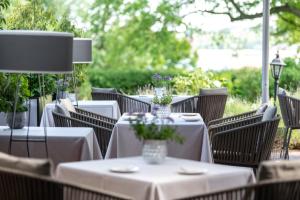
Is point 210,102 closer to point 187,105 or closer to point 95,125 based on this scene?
point 187,105

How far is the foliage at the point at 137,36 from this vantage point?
1670 cm

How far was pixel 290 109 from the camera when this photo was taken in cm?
936

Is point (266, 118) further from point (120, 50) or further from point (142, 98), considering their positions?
point (120, 50)

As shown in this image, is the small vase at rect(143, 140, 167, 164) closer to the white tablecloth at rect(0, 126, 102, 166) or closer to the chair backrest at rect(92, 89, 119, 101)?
the white tablecloth at rect(0, 126, 102, 166)

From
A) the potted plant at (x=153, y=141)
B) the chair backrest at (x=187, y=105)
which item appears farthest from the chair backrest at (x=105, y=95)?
the potted plant at (x=153, y=141)

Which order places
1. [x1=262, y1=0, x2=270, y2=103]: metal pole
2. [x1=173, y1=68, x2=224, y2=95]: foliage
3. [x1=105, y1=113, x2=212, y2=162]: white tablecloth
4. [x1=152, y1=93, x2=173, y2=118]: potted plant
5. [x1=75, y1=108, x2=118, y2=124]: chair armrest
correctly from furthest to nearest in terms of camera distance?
[x1=173, y1=68, x2=224, y2=95]: foliage, [x1=262, y1=0, x2=270, y2=103]: metal pole, [x1=75, y1=108, x2=118, y2=124]: chair armrest, [x1=152, y1=93, x2=173, y2=118]: potted plant, [x1=105, y1=113, x2=212, y2=162]: white tablecloth

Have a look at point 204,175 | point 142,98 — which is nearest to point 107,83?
point 142,98

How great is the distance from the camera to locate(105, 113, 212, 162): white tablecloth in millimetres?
7016

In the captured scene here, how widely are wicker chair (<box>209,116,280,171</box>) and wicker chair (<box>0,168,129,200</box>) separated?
289 cm

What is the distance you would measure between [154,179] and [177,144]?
2.72 meters

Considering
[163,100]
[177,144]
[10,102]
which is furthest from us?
[163,100]

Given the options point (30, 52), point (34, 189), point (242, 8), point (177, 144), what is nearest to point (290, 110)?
point (177, 144)

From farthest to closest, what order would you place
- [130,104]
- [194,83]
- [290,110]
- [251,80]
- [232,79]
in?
[232,79]
[251,80]
[194,83]
[130,104]
[290,110]

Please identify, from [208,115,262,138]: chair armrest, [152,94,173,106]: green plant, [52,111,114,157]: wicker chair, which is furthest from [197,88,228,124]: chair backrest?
[52,111,114,157]: wicker chair
